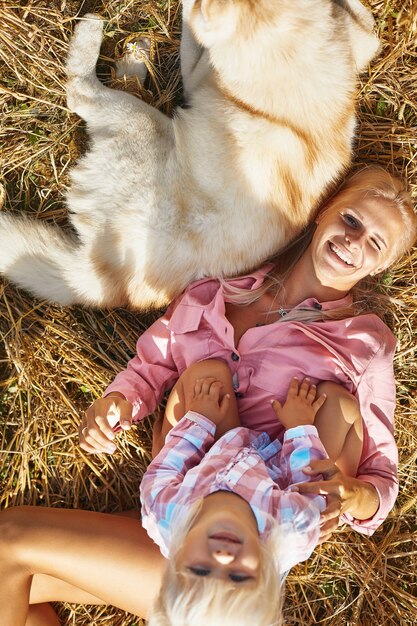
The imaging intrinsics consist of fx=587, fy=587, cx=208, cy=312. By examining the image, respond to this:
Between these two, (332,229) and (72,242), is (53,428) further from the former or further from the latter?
(332,229)

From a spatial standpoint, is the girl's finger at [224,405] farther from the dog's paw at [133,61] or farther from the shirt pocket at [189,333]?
the dog's paw at [133,61]

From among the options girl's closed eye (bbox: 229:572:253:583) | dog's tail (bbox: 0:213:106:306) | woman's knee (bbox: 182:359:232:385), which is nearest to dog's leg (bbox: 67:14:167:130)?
dog's tail (bbox: 0:213:106:306)

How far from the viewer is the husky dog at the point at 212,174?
2.71 metres

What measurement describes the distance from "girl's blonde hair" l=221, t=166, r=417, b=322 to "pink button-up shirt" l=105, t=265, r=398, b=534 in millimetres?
52

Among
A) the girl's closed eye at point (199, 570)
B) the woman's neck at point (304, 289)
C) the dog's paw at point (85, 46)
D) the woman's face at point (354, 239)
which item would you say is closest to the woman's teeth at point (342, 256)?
the woman's face at point (354, 239)

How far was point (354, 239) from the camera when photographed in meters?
2.65


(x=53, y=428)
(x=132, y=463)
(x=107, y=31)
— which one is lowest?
(x=132, y=463)

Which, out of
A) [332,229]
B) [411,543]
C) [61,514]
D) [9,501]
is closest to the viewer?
[332,229]

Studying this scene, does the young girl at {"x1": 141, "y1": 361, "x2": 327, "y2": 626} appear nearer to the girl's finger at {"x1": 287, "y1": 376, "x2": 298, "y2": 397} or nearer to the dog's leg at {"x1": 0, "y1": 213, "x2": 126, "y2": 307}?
the girl's finger at {"x1": 287, "y1": 376, "x2": 298, "y2": 397}

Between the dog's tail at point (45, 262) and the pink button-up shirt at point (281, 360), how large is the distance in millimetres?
419

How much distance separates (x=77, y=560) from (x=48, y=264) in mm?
1390

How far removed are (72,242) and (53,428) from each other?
3.40ft

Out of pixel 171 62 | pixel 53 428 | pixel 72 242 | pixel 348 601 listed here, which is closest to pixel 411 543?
pixel 348 601

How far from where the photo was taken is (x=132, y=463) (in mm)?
3207
